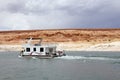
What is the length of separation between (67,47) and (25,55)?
39.9 meters

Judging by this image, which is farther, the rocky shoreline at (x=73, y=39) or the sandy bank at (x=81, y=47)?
the rocky shoreline at (x=73, y=39)

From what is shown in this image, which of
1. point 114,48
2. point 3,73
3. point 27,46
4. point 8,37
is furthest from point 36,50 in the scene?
point 8,37

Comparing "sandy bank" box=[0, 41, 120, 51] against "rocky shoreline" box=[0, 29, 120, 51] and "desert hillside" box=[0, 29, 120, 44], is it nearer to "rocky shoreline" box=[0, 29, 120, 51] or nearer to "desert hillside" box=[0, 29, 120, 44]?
"rocky shoreline" box=[0, 29, 120, 51]

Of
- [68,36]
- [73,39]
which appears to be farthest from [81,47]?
[68,36]

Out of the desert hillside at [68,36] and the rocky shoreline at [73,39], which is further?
the desert hillside at [68,36]

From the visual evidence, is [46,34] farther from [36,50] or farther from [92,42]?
[36,50]

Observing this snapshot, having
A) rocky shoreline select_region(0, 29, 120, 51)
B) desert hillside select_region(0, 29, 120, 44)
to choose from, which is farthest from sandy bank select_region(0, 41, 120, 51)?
desert hillside select_region(0, 29, 120, 44)

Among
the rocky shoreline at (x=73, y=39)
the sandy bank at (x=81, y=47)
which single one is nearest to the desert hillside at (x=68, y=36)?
the rocky shoreline at (x=73, y=39)

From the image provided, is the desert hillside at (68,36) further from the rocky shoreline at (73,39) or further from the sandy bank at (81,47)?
the sandy bank at (81,47)

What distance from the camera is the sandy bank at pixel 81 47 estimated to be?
9203cm

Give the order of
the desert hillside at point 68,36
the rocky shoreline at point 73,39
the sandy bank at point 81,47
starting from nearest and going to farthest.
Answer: the sandy bank at point 81,47, the rocky shoreline at point 73,39, the desert hillside at point 68,36

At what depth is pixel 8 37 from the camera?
12212cm

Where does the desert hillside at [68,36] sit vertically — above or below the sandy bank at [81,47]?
above

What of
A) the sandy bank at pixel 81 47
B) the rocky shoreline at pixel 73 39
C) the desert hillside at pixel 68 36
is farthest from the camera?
the desert hillside at pixel 68 36
